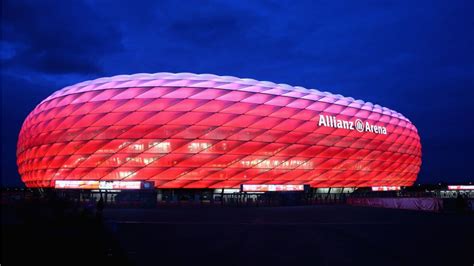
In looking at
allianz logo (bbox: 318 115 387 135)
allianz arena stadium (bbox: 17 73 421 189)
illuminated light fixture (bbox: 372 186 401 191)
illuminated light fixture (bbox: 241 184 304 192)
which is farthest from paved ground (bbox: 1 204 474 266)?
illuminated light fixture (bbox: 372 186 401 191)

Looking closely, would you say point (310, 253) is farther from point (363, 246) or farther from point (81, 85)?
point (81, 85)

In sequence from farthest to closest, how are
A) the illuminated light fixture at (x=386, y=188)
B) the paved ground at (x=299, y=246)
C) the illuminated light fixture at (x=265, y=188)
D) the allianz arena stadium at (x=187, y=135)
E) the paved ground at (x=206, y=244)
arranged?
the illuminated light fixture at (x=386, y=188) → the allianz arena stadium at (x=187, y=135) → the illuminated light fixture at (x=265, y=188) → the paved ground at (x=299, y=246) → the paved ground at (x=206, y=244)

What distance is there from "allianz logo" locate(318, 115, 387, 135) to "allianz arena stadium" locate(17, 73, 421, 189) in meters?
0.18

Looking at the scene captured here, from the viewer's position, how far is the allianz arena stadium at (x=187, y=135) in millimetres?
42125

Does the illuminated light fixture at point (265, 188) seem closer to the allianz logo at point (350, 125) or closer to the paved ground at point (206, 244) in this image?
the allianz logo at point (350, 125)

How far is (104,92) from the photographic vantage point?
44.6m

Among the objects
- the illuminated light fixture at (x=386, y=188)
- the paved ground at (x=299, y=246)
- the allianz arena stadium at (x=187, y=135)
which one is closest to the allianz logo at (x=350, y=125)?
the allianz arena stadium at (x=187, y=135)

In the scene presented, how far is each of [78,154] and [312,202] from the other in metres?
26.7

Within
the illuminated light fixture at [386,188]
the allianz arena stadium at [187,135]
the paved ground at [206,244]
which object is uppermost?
the allianz arena stadium at [187,135]

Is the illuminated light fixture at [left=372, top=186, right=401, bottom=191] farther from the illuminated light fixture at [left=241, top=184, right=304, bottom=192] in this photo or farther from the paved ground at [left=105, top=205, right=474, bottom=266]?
the paved ground at [left=105, top=205, right=474, bottom=266]

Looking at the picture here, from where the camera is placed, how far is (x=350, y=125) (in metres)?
51.4

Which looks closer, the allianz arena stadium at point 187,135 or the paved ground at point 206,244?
the paved ground at point 206,244

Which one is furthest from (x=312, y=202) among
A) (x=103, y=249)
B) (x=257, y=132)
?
(x=103, y=249)

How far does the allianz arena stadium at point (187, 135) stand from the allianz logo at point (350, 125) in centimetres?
18
